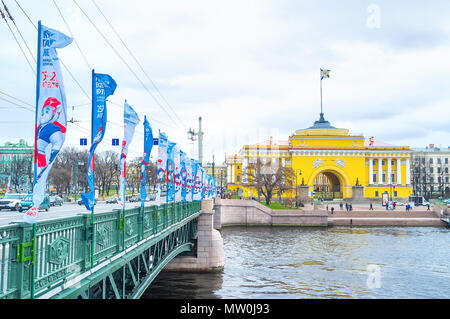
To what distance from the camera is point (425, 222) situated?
163 feet

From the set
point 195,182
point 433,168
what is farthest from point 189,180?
point 433,168

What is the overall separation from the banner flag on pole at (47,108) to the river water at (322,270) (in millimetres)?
13677

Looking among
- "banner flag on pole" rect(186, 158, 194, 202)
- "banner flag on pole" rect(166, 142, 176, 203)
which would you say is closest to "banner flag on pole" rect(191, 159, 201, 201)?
"banner flag on pole" rect(186, 158, 194, 202)

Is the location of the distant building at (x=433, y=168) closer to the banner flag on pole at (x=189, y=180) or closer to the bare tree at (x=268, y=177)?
the bare tree at (x=268, y=177)

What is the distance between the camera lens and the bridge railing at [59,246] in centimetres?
504

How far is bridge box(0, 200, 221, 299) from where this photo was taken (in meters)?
5.05

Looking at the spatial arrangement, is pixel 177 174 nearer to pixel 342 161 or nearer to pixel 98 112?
pixel 98 112

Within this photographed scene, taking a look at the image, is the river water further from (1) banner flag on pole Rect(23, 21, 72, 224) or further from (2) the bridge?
(1) banner flag on pole Rect(23, 21, 72, 224)

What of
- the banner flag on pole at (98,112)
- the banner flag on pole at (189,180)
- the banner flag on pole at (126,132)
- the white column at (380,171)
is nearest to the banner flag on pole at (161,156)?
the banner flag on pole at (126,132)

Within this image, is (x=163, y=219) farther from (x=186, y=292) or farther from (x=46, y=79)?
(x=46, y=79)

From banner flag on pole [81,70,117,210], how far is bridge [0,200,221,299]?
0.78 metres

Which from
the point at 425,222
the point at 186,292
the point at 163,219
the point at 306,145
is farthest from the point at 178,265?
the point at 306,145
